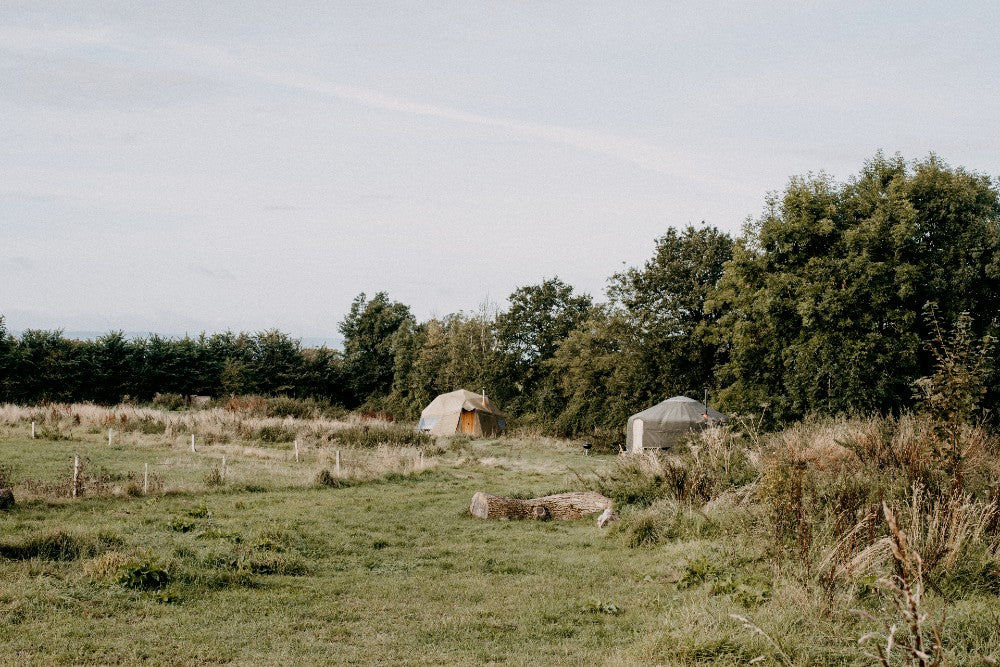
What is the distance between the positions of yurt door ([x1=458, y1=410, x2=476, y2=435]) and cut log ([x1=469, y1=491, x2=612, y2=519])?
2342 cm

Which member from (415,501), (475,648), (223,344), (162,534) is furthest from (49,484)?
(223,344)

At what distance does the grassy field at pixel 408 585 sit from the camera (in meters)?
6.24

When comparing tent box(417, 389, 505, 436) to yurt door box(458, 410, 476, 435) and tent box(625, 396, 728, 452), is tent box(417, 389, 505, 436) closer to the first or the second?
yurt door box(458, 410, 476, 435)

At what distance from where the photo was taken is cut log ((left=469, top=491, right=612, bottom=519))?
45.2 ft

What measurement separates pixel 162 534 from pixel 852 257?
23.0m

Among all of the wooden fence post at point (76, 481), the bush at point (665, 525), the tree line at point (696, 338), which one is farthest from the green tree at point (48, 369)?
the bush at point (665, 525)

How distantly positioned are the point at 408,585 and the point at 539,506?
545 centimetres

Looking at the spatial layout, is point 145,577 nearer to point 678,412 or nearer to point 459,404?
point 678,412

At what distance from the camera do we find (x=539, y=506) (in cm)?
1413

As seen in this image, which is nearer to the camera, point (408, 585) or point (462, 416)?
point (408, 585)

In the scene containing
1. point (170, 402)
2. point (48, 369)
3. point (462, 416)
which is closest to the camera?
point (462, 416)

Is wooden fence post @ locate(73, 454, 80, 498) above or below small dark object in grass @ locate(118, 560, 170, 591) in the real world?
above

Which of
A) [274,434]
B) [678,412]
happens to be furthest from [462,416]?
[678,412]

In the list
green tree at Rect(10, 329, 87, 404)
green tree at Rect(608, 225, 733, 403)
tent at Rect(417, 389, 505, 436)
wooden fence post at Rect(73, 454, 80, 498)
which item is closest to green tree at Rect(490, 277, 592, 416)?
tent at Rect(417, 389, 505, 436)
